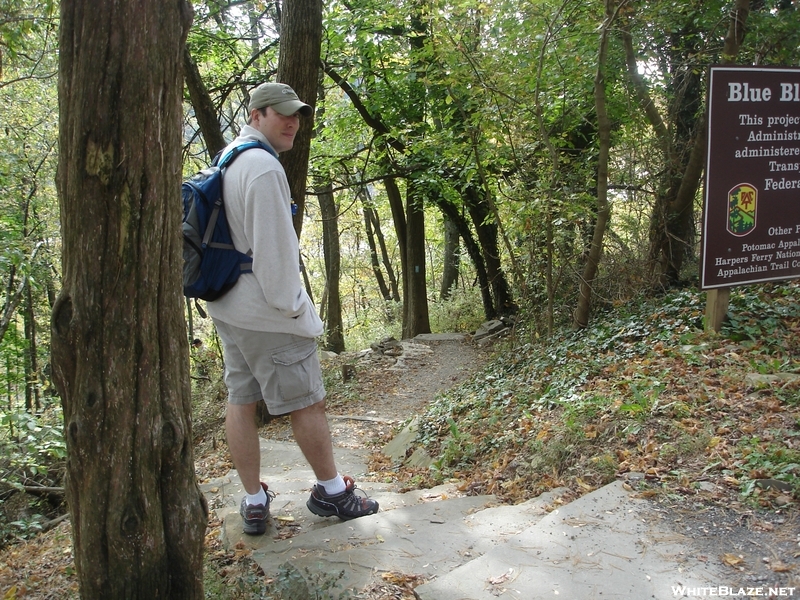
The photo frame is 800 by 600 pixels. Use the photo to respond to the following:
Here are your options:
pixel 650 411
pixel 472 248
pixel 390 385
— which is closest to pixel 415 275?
pixel 472 248

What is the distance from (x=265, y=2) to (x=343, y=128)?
10.2 feet

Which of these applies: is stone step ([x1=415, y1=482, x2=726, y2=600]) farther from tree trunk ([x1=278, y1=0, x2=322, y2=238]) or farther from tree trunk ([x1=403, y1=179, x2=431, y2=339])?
tree trunk ([x1=403, y1=179, x2=431, y2=339])

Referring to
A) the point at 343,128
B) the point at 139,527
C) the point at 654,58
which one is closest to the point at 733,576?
the point at 139,527

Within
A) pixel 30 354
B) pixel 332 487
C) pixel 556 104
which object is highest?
pixel 556 104

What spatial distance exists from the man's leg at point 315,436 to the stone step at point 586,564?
42.2 inches

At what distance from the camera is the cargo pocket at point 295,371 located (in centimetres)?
327

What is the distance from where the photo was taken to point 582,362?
6.23m

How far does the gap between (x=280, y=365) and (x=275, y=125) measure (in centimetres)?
132

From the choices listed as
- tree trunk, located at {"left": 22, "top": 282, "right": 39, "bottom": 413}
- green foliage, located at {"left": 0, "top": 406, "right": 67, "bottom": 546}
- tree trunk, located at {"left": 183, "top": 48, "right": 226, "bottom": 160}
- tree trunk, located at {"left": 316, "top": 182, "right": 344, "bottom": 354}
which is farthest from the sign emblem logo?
tree trunk, located at {"left": 22, "top": 282, "right": 39, "bottom": 413}

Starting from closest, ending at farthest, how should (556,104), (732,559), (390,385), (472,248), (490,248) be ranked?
(732,559)
(556,104)
(390,385)
(490,248)
(472,248)

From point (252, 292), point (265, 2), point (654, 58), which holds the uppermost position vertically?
point (265, 2)

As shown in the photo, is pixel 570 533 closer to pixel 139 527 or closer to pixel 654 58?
pixel 139 527

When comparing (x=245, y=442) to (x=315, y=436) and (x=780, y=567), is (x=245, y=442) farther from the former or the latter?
(x=780, y=567)

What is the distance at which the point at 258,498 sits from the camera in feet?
11.4
